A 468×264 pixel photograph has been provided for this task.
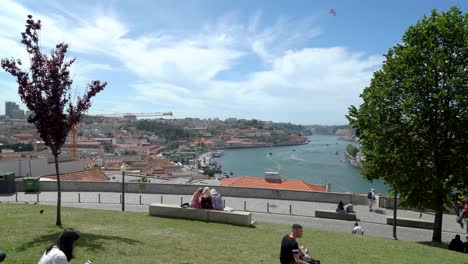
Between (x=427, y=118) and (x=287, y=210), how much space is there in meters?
7.77

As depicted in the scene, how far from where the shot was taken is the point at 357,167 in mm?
116250

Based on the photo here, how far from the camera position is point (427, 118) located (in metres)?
13.7

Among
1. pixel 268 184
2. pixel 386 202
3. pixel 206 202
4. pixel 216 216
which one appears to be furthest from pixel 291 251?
pixel 268 184

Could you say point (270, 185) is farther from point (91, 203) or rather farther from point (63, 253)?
point (63, 253)

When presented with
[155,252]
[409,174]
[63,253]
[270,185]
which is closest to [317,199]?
[270,185]

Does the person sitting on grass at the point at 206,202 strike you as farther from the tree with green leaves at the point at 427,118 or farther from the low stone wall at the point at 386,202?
the low stone wall at the point at 386,202

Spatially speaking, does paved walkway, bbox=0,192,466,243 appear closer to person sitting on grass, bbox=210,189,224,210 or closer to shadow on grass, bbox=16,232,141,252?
person sitting on grass, bbox=210,189,224,210

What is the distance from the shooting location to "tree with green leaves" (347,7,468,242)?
1324 cm

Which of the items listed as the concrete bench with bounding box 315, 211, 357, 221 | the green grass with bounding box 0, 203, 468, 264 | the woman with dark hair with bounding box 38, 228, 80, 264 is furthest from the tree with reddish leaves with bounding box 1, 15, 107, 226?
the concrete bench with bounding box 315, 211, 357, 221

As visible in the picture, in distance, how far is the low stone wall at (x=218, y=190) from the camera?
21.0 metres

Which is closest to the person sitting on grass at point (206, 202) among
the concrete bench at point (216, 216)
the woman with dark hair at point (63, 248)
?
the concrete bench at point (216, 216)

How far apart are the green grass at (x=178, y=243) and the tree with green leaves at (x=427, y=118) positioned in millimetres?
3744

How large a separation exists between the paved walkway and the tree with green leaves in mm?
2118

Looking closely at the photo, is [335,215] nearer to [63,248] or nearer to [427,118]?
[427,118]
